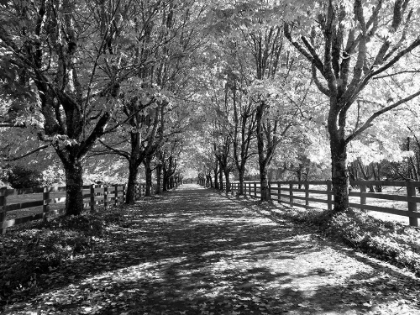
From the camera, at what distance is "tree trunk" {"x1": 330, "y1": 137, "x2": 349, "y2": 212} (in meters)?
9.72

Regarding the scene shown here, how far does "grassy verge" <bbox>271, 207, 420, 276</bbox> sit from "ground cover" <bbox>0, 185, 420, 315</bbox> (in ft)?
1.10

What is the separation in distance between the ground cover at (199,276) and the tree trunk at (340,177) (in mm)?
2238

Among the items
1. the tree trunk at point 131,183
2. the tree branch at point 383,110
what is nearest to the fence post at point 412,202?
the tree branch at point 383,110

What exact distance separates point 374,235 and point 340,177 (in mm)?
3100

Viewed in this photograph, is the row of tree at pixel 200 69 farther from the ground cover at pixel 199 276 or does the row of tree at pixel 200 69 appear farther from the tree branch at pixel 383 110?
the ground cover at pixel 199 276

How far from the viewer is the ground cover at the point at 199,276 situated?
390 centimetres

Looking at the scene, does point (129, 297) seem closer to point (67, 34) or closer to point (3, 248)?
point (3, 248)

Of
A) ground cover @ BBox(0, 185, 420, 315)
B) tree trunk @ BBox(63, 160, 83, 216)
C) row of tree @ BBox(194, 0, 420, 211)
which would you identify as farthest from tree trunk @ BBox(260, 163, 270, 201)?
tree trunk @ BBox(63, 160, 83, 216)

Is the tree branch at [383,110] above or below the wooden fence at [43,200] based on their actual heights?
above

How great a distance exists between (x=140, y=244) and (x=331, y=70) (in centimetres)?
742

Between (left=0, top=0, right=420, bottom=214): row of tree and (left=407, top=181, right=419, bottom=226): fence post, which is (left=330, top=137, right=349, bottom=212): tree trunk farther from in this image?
(left=407, top=181, right=419, bottom=226): fence post

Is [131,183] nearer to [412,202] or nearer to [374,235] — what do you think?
[374,235]

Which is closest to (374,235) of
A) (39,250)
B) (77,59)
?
(39,250)

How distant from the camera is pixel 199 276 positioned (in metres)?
5.03
